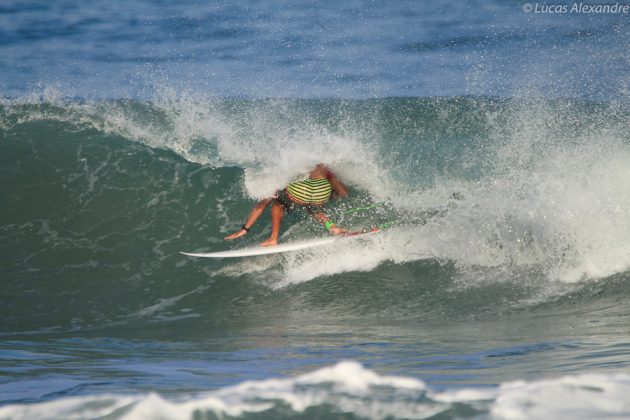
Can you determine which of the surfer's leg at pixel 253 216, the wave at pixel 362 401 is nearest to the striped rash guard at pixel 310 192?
the surfer's leg at pixel 253 216

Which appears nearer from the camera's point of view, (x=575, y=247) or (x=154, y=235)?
(x=575, y=247)

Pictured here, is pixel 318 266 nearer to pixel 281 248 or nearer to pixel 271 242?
pixel 281 248

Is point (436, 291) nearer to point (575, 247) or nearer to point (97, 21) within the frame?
point (575, 247)

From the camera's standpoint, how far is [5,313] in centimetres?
705

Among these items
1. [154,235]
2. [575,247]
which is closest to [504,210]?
[575,247]

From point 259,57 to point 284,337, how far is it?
1610 centimetres

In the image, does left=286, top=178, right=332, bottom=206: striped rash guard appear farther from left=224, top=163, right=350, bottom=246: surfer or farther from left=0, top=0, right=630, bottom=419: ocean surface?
left=0, top=0, right=630, bottom=419: ocean surface

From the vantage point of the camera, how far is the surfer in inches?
301

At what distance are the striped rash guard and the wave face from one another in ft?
1.81

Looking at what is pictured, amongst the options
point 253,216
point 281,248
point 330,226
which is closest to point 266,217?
point 253,216

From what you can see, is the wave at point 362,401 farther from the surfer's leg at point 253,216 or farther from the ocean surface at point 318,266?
the surfer's leg at point 253,216

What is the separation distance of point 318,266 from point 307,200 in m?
0.69

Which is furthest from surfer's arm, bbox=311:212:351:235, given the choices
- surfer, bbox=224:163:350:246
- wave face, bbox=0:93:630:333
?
wave face, bbox=0:93:630:333

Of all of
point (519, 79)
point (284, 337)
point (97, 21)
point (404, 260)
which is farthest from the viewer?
point (97, 21)
